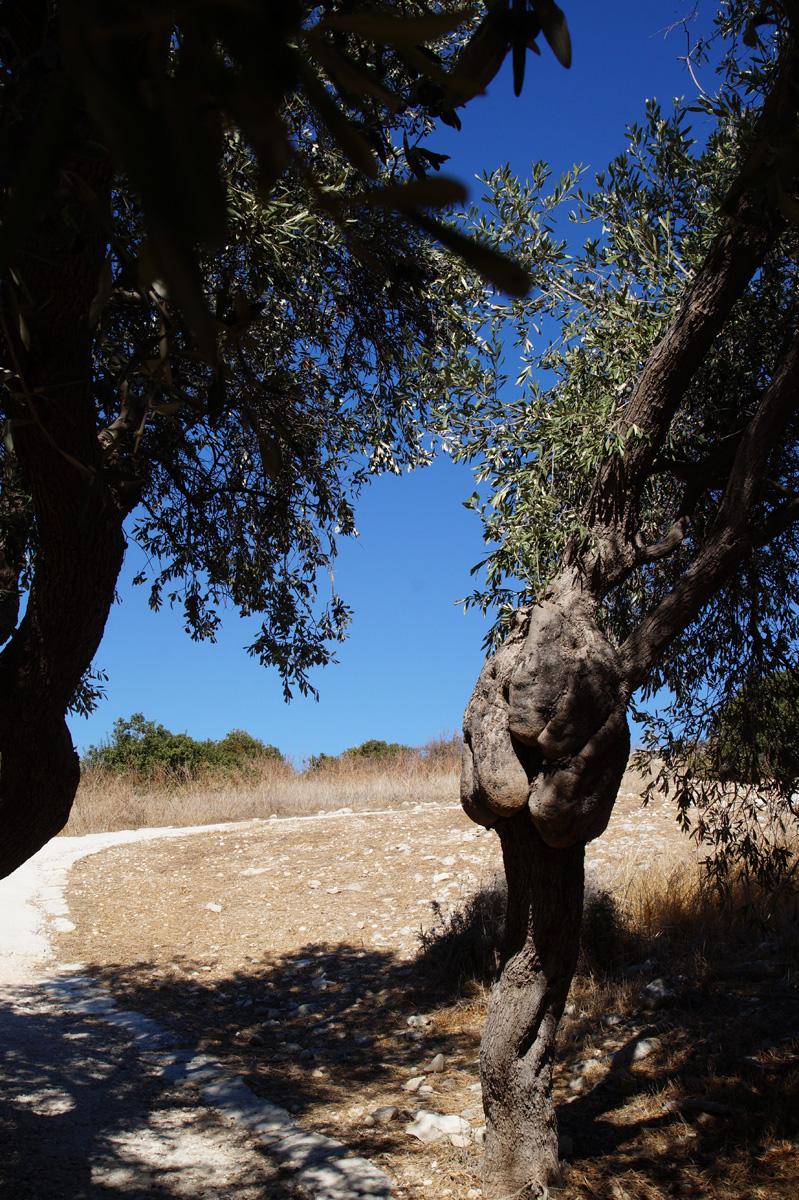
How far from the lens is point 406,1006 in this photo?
6.91m

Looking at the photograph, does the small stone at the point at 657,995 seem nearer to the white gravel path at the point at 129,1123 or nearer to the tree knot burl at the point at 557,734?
the white gravel path at the point at 129,1123

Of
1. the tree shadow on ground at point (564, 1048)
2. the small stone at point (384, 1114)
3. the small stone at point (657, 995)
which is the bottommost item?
the small stone at point (384, 1114)

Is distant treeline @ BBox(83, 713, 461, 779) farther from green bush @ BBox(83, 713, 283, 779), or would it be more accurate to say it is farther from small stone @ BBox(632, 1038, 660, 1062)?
small stone @ BBox(632, 1038, 660, 1062)

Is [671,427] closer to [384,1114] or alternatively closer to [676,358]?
[676,358]

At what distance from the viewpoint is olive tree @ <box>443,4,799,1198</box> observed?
3.77 metres

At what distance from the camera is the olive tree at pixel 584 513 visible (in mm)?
3773

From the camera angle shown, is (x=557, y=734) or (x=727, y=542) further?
(x=727, y=542)

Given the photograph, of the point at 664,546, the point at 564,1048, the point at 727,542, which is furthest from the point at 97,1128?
the point at 727,542

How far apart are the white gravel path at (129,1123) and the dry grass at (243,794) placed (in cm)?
718

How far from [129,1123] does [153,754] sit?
1405 centimetres

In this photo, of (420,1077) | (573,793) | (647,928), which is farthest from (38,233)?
(647,928)

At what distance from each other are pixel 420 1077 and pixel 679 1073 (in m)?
1.57

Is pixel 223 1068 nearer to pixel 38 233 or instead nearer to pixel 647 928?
pixel 647 928

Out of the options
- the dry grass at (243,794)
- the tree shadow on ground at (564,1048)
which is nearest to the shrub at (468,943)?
the tree shadow on ground at (564,1048)
